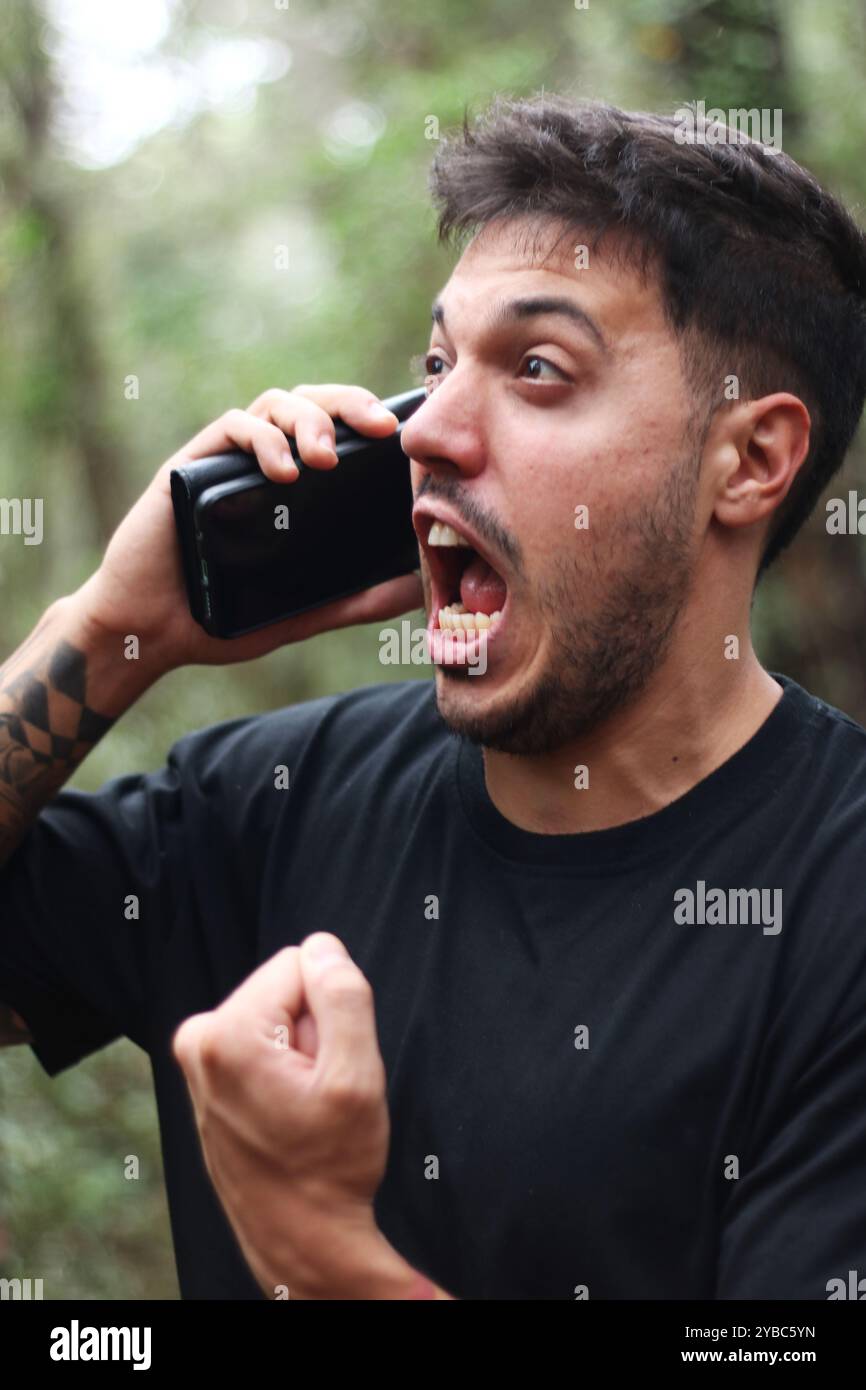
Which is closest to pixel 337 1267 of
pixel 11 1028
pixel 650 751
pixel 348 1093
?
pixel 348 1093

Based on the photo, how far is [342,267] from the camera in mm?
6926

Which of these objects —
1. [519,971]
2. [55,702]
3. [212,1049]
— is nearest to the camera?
[212,1049]

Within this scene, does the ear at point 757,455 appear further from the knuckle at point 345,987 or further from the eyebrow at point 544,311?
the knuckle at point 345,987

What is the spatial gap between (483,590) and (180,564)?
1.89ft

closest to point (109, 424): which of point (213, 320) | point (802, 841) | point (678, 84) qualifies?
point (213, 320)

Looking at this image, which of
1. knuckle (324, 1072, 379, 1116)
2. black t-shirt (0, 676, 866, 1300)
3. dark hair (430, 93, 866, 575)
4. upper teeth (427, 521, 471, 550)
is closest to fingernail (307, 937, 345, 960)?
knuckle (324, 1072, 379, 1116)

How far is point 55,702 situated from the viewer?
2.48 metres

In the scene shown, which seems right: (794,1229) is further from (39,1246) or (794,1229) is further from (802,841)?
(39,1246)

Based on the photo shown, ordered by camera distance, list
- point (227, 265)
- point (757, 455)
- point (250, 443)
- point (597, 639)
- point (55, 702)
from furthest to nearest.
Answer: point (227, 265) → point (55, 702) → point (250, 443) → point (757, 455) → point (597, 639)

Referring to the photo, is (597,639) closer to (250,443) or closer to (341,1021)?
(250,443)

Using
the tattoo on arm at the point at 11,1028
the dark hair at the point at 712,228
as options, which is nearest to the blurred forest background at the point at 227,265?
the tattoo on arm at the point at 11,1028

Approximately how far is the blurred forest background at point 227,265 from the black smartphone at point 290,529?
274 cm

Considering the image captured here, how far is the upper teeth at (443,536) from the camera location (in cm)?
223

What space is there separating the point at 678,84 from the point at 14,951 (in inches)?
190
